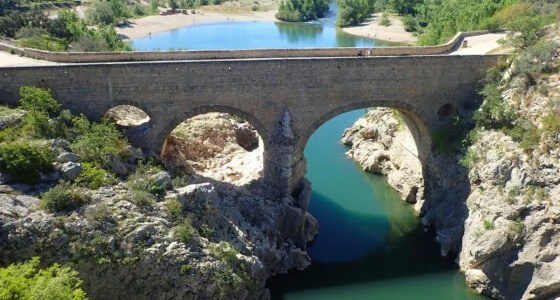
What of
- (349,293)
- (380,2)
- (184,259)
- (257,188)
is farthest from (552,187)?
(380,2)

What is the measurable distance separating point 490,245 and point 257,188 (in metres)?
9.47

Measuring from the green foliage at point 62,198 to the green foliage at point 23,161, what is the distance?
793mm

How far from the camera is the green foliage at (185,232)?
14.6 metres

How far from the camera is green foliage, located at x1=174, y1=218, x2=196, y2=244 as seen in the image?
1463 cm

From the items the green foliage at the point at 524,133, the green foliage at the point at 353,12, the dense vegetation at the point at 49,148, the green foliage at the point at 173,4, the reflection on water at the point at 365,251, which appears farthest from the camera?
the green foliage at the point at 173,4

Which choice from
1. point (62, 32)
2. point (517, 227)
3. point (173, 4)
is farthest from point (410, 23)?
point (517, 227)

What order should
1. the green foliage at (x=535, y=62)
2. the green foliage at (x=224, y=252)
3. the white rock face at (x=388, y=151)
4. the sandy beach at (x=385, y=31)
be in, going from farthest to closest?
the sandy beach at (x=385, y=31), the white rock face at (x=388, y=151), the green foliage at (x=535, y=62), the green foliage at (x=224, y=252)

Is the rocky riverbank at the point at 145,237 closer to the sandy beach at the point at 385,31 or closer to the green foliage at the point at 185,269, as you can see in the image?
the green foliage at the point at 185,269

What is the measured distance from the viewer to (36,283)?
1106 cm

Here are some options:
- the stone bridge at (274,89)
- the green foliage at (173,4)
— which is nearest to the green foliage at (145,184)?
the stone bridge at (274,89)

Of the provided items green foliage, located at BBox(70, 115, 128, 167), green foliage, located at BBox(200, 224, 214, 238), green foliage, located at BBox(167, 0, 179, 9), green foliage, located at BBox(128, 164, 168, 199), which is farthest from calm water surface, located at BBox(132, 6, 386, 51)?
green foliage, located at BBox(200, 224, 214, 238)

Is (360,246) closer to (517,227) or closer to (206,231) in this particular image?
(517,227)

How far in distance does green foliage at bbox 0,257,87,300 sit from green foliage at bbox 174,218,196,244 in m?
3.24

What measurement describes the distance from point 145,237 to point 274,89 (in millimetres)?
8039
